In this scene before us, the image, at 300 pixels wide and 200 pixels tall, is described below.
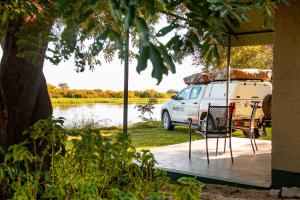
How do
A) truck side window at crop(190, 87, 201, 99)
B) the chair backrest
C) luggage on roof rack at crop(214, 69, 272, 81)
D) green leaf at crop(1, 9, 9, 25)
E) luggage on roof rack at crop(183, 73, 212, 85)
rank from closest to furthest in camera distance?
green leaf at crop(1, 9, 9, 25) → the chair backrest → luggage on roof rack at crop(214, 69, 272, 81) → truck side window at crop(190, 87, 201, 99) → luggage on roof rack at crop(183, 73, 212, 85)

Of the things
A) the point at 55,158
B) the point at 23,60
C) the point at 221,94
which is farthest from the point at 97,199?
the point at 221,94

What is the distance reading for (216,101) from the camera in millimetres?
12938

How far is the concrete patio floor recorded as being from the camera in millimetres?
5719

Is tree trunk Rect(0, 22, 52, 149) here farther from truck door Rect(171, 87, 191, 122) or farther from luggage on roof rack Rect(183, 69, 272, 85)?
truck door Rect(171, 87, 191, 122)

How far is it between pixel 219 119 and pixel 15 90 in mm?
3930

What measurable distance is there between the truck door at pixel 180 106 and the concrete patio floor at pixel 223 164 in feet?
17.7

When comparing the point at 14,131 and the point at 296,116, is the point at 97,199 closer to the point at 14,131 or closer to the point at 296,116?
the point at 14,131

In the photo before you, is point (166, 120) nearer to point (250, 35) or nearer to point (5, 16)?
point (250, 35)

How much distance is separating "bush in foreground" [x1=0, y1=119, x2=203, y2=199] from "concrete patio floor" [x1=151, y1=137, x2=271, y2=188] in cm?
233

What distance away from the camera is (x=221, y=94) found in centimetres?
1292

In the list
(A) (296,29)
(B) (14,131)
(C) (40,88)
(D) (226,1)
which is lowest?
(B) (14,131)

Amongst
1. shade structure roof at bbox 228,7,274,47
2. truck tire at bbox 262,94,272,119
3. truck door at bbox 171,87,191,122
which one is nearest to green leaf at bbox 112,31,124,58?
shade structure roof at bbox 228,7,274,47

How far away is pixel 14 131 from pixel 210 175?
117 inches

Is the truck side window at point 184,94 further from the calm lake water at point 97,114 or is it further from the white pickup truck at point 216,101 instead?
the calm lake water at point 97,114
